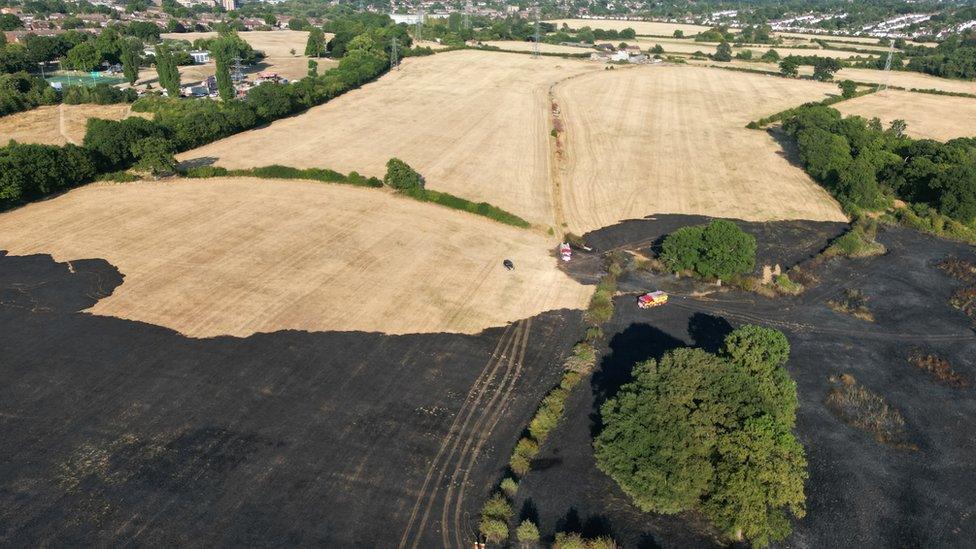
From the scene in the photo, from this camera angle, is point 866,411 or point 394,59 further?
point 394,59

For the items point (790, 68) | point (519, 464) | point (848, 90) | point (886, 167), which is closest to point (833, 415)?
point (519, 464)

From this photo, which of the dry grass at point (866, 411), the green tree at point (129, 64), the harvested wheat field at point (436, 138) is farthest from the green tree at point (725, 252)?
the green tree at point (129, 64)

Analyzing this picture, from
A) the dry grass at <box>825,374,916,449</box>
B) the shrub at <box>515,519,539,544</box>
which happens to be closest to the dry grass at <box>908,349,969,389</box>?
the dry grass at <box>825,374,916,449</box>

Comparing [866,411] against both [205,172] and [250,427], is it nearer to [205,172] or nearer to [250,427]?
[250,427]

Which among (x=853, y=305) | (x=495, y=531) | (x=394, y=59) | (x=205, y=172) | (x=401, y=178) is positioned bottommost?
(x=495, y=531)

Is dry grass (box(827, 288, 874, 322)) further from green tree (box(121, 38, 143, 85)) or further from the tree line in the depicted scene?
green tree (box(121, 38, 143, 85))
